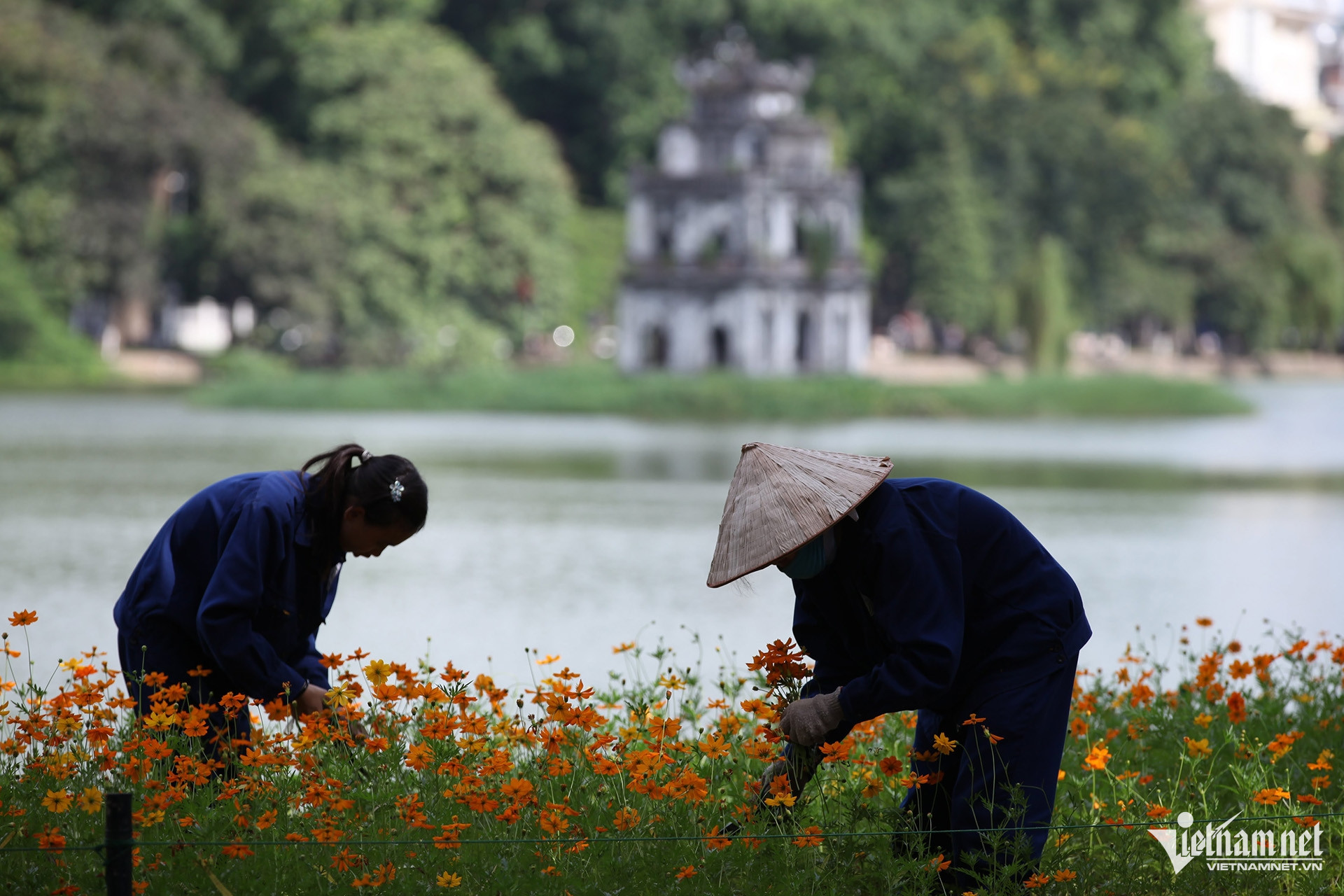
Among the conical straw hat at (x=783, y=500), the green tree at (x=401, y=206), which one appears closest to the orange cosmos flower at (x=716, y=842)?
the conical straw hat at (x=783, y=500)

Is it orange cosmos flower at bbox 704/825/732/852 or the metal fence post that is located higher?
the metal fence post

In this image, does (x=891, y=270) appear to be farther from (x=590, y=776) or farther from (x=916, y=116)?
(x=590, y=776)

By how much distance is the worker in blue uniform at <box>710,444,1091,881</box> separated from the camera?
11.1ft

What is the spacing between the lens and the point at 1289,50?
105375 millimetres

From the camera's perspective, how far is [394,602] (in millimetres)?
10164

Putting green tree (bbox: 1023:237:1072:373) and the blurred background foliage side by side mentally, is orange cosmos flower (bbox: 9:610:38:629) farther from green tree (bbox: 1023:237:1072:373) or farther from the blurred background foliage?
green tree (bbox: 1023:237:1072:373)

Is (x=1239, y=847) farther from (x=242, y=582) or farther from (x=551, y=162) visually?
(x=551, y=162)

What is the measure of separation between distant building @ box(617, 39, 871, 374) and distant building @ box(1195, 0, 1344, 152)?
63.4 meters

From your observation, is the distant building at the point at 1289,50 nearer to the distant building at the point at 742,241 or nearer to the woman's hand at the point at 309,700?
the distant building at the point at 742,241

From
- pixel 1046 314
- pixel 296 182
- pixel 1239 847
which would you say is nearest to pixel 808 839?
pixel 1239 847

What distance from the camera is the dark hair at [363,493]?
3975mm

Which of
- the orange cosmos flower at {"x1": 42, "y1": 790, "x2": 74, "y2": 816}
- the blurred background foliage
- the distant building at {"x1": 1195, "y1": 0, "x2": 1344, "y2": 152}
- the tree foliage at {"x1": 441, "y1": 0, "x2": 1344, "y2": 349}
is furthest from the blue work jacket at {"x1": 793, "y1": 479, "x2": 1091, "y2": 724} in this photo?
the distant building at {"x1": 1195, "y1": 0, "x2": 1344, "y2": 152}

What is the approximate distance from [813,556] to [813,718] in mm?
329

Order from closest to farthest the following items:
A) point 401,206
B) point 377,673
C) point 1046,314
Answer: point 377,673 → point 1046,314 → point 401,206
